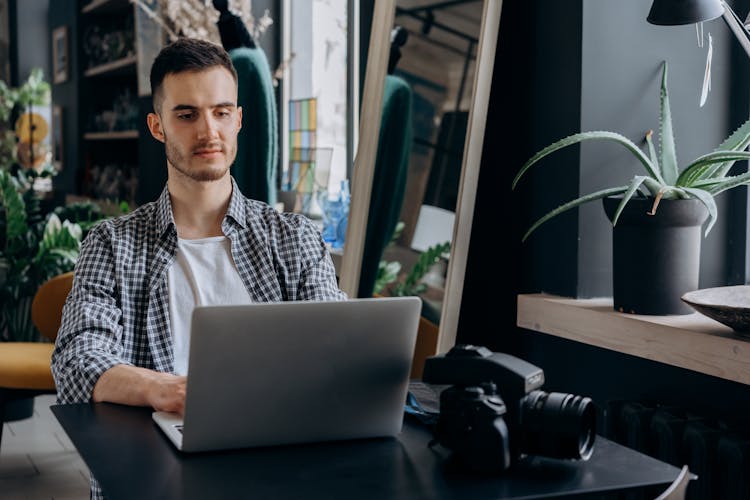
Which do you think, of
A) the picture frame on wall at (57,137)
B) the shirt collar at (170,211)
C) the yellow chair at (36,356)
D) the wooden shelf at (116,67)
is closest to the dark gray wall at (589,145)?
the shirt collar at (170,211)

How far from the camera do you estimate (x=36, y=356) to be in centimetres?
367

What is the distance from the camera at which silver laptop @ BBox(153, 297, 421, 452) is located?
4.18 feet

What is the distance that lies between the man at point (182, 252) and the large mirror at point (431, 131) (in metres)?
0.85

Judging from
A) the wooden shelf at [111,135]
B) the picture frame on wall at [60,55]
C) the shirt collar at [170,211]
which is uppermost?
the picture frame on wall at [60,55]

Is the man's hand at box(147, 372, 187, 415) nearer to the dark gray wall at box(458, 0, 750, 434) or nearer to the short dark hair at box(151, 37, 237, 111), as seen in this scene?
the short dark hair at box(151, 37, 237, 111)

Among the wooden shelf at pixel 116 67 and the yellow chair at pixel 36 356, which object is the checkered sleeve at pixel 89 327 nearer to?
the yellow chair at pixel 36 356

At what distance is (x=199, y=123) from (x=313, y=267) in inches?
15.7

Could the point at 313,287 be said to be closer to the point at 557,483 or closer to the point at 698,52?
the point at 557,483

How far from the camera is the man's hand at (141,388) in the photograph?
1512 millimetres

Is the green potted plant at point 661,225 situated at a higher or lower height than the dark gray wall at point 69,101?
lower

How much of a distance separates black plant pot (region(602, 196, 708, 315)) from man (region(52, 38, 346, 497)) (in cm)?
73

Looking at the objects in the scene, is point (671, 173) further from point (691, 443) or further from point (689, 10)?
point (691, 443)

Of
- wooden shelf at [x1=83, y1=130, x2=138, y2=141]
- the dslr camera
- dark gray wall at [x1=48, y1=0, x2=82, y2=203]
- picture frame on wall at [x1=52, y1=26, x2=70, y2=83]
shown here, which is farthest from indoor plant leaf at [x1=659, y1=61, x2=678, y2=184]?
picture frame on wall at [x1=52, y1=26, x2=70, y2=83]

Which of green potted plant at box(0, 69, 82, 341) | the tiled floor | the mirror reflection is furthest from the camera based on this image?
green potted plant at box(0, 69, 82, 341)
